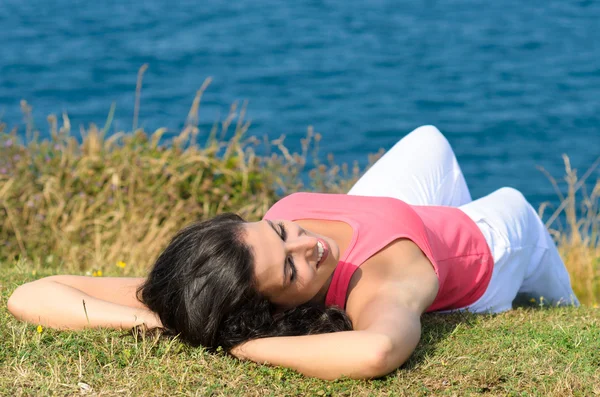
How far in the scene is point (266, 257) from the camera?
331 cm

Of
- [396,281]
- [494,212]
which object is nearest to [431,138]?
[494,212]

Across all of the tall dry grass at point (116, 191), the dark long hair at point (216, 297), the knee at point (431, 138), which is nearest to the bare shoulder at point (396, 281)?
the dark long hair at point (216, 297)

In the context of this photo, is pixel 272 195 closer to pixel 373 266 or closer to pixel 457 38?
pixel 373 266

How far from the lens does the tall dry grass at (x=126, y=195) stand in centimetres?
657

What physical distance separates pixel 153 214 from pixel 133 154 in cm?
60

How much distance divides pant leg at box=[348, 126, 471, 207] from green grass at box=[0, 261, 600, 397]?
141 cm

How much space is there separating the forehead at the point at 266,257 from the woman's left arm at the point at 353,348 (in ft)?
0.77

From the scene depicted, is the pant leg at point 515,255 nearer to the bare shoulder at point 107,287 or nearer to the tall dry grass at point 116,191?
the bare shoulder at point 107,287

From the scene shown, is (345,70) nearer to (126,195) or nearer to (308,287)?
(126,195)

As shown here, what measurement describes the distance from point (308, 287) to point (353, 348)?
1.33 ft

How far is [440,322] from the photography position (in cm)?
400

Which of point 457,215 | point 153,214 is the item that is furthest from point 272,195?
point 457,215

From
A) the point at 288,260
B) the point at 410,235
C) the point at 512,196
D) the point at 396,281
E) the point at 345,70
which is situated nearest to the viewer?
the point at 288,260

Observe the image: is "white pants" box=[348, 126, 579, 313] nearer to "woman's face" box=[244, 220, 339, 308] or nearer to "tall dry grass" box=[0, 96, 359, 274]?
"woman's face" box=[244, 220, 339, 308]
